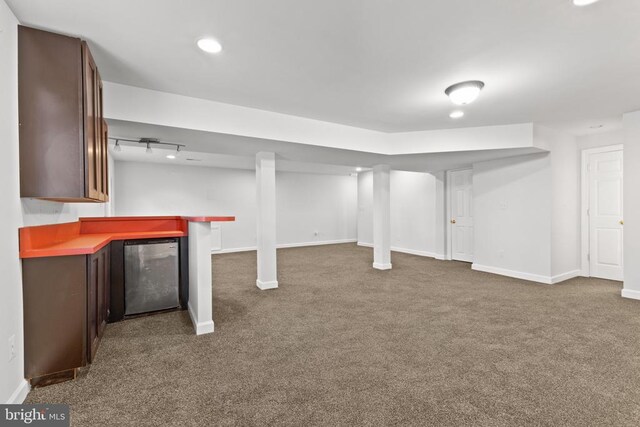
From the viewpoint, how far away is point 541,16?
2.04 meters

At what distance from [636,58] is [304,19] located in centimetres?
293

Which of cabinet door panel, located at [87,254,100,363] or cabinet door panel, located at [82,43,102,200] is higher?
cabinet door panel, located at [82,43,102,200]

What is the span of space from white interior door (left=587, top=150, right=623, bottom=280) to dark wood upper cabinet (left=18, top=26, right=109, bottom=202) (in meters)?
7.25

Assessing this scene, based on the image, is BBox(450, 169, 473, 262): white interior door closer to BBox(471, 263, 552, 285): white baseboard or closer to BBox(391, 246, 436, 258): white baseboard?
BBox(391, 246, 436, 258): white baseboard

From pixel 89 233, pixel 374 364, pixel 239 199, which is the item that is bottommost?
pixel 374 364

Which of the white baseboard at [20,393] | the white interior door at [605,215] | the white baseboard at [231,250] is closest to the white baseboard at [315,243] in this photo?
the white baseboard at [231,250]

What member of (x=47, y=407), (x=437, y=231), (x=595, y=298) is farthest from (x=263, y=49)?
(x=437, y=231)

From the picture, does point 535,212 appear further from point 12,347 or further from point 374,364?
point 12,347

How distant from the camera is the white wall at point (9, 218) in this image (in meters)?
1.80

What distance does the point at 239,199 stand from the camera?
8719mm

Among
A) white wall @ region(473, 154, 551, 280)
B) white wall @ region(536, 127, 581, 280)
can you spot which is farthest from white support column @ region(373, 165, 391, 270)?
white wall @ region(536, 127, 581, 280)

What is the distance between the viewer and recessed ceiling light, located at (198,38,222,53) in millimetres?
2335

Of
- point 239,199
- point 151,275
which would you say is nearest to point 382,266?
point 151,275

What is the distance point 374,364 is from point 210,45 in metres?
2.85
